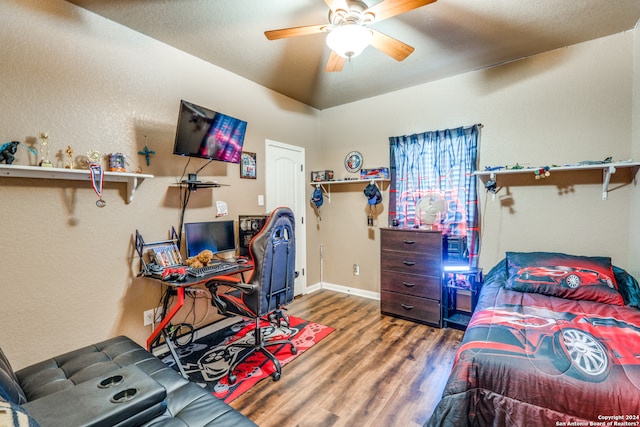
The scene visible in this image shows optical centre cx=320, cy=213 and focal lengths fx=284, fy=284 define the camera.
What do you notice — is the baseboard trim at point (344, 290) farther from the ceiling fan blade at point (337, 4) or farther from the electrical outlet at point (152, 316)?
the ceiling fan blade at point (337, 4)

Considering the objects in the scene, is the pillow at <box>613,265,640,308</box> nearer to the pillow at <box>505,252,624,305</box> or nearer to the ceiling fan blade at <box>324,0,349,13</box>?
the pillow at <box>505,252,624,305</box>

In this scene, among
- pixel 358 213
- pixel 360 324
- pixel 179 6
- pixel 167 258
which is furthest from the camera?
pixel 358 213

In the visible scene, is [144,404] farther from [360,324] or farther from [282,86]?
[282,86]

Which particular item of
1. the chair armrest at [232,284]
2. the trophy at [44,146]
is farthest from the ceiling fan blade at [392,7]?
the trophy at [44,146]

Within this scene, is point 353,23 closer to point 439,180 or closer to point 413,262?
point 439,180

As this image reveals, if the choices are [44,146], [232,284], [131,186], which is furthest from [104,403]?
[44,146]

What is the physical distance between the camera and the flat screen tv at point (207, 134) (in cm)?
243

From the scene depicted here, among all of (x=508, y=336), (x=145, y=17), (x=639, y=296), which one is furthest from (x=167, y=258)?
(x=639, y=296)

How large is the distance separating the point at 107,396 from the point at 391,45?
98.2 inches

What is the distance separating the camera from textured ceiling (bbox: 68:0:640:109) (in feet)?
6.85

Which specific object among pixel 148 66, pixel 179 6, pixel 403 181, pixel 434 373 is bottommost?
pixel 434 373

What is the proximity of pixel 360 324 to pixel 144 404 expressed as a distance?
2389 millimetres

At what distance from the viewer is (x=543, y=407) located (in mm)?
1288

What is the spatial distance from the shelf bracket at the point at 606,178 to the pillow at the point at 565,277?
586 mm
